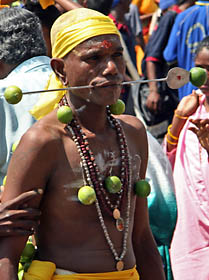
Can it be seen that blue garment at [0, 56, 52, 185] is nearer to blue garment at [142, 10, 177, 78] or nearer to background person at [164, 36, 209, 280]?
background person at [164, 36, 209, 280]

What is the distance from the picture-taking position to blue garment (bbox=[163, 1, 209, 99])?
738 cm

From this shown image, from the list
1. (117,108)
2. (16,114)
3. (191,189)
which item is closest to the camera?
(117,108)

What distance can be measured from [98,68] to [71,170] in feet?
1.41

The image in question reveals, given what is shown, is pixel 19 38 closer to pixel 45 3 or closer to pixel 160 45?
pixel 45 3

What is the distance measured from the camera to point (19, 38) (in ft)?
14.0

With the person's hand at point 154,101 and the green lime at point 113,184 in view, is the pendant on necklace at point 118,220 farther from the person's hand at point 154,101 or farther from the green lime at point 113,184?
the person's hand at point 154,101

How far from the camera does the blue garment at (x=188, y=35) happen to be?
7375mm

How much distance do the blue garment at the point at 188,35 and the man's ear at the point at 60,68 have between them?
166 inches

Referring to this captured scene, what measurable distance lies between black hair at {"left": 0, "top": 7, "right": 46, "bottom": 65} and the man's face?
4.13 ft

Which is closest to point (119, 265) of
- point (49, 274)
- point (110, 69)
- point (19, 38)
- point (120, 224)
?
point (120, 224)

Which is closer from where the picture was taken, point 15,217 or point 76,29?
point 15,217

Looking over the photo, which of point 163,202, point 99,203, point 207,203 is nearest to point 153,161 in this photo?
point 163,202

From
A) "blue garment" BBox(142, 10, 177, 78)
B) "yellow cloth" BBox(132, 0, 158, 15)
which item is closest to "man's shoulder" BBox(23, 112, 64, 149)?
"blue garment" BBox(142, 10, 177, 78)

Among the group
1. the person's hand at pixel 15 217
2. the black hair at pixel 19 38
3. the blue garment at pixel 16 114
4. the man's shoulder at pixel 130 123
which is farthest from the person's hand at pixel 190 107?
the person's hand at pixel 15 217
